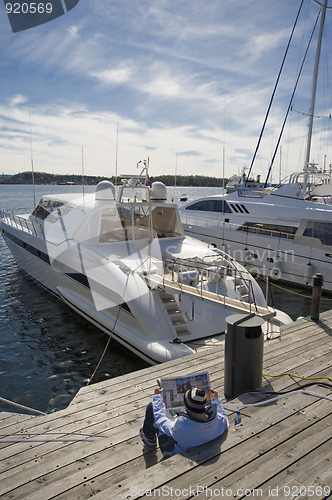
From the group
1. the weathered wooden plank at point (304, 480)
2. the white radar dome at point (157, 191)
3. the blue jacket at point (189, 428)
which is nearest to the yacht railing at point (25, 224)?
the white radar dome at point (157, 191)

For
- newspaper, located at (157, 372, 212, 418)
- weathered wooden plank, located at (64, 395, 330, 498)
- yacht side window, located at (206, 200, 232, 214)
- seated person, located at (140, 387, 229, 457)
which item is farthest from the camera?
yacht side window, located at (206, 200, 232, 214)

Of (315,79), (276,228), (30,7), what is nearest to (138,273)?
(30,7)

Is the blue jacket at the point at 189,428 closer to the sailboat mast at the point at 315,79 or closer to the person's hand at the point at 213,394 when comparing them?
the person's hand at the point at 213,394

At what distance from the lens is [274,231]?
14867 millimetres

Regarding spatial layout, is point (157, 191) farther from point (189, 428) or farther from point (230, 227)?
point (189, 428)

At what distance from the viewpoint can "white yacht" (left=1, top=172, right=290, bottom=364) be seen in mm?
6859

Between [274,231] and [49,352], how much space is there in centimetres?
1031

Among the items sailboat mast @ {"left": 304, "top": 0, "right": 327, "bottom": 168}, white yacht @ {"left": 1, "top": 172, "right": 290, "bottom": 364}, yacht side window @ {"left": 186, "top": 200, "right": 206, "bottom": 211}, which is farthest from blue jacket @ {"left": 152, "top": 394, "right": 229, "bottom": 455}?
yacht side window @ {"left": 186, "top": 200, "right": 206, "bottom": 211}

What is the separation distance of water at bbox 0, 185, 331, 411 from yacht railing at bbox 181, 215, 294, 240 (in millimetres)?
3344

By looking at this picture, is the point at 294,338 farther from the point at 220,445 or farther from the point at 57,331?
the point at 57,331

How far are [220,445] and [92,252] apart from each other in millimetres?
6219

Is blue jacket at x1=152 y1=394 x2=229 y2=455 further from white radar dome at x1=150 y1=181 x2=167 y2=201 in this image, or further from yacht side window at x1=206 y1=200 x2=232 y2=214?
yacht side window at x1=206 y1=200 x2=232 y2=214

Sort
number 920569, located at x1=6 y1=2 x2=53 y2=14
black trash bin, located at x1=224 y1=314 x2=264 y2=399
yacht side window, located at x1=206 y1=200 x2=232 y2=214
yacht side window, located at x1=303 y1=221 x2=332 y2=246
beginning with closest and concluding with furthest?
black trash bin, located at x1=224 y1=314 x2=264 y2=399, number 920569, located at x1=6 y1=2 x2=53 y2=14, yacht side window, located at x1=303 y1=221 x2=332 y2=246, yacht side window, located at x1=206 y1=200 x2=232 y2=214

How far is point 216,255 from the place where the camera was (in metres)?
8.73
